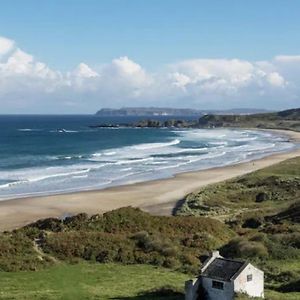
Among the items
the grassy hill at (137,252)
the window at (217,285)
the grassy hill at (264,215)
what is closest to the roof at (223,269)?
the window at (217,285)

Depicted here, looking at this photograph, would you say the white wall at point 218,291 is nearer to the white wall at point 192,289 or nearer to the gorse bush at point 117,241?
the white wall at point 192,289

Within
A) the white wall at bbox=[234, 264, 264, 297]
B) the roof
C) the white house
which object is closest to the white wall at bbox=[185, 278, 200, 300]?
the white house

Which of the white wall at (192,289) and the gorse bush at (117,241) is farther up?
the white wall at (192,289)

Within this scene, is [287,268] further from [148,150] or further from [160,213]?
[148,150]

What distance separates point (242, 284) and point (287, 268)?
28.1 ft

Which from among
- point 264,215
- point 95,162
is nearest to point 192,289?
point 264,215

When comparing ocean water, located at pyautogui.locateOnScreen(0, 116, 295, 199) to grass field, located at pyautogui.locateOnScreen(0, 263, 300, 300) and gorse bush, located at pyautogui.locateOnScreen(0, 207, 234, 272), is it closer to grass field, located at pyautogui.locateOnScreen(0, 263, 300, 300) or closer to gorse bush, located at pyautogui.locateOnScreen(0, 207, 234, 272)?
gorse bush, located at pyautogui.locateOnScreen(0, 207, 234, 272)

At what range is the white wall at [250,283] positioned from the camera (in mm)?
22766

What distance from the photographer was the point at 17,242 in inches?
1350

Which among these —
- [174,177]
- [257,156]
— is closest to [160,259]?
[174,177]

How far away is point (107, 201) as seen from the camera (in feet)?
176

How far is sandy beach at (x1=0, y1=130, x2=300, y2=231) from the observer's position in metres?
48.2

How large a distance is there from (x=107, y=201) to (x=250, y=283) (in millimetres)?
31054

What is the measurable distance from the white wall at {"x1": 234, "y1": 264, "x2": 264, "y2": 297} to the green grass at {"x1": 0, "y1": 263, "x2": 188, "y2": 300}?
3.02 metres
